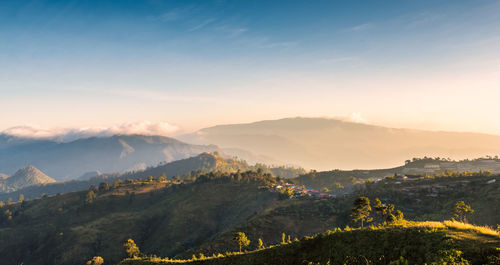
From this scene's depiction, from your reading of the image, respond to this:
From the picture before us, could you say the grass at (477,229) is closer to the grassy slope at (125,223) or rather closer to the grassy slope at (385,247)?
the grassy slope at (385,247)

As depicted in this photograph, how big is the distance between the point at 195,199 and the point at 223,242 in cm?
9916

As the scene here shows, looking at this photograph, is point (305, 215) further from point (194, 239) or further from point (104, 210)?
point (104, 210)

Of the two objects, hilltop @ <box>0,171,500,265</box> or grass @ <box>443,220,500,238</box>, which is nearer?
grass @ <box>443,220,500,238</box>

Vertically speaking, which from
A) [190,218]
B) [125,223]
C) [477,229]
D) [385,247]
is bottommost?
[125,223]

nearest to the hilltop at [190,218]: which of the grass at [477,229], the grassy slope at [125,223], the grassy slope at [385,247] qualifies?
the grassy slope at [125,223]

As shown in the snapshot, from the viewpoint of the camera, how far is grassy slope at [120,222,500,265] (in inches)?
739

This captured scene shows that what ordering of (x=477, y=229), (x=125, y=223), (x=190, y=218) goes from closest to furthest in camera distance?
(x=477, y=229), (x=190, y=218), (x=125, y=223)

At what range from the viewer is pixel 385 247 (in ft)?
75.0

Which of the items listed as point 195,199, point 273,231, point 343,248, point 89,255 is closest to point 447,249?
point 343,248

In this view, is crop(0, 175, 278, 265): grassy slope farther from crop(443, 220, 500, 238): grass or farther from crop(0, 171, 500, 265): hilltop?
crop(443, 220, 500, 238): grass

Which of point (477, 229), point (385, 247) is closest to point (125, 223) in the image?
point (385, 247)

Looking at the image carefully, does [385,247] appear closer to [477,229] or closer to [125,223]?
[477,229]

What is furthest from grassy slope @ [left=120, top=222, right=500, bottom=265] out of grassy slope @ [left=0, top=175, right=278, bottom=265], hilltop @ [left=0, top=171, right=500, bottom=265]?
grassy slope @ [left=0, top=175, right=278, bottom=265]

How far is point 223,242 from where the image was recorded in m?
76.3
